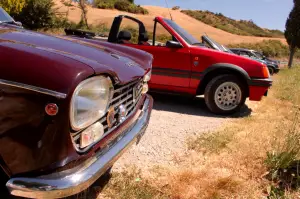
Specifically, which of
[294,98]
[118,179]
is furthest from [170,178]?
[294,98]

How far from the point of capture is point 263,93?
18.4 ft

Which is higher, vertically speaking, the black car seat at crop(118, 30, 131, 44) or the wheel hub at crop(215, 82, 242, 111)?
the black car seat at crop(118, 30, 131, 44)

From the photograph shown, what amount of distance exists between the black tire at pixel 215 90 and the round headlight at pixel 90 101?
12.5 feet

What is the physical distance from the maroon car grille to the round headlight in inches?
2.9

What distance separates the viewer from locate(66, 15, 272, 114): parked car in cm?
559

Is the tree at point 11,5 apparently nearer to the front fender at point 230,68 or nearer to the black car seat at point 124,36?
the black car seat at point 124,36

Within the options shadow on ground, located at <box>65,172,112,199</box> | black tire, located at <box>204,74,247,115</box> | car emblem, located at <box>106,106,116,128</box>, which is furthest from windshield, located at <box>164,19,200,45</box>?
car emblem, located at <box>106,106,116,128</box>

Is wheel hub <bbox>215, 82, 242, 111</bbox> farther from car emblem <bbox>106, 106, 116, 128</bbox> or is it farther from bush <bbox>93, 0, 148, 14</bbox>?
bush <bbox>93, 0, 148, 14</bbox>

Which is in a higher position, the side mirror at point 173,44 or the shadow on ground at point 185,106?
the side mirror at point 173,44

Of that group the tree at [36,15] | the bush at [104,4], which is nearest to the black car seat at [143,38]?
the tree at [36,15]

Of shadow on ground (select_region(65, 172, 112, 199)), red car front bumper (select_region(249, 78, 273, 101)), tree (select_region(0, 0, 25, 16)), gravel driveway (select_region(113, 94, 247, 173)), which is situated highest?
tree (select_region(0, 0, 25, 16))

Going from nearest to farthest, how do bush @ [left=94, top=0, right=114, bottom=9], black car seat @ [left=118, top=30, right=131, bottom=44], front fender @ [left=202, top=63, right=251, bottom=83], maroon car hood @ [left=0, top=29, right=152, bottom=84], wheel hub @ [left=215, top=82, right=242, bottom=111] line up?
maroon car hood @ [left=0, top=29, right=152, bottom=84], black car seat @ [left=118, top=30, right=131, bottom=44], front fender @ [left=202, top=63, right=251, bottom=83], wheel hub @ [left=215, top=82, right=242, bottom=111], bush @ [left=94, top=0, right=114, bottom=9]

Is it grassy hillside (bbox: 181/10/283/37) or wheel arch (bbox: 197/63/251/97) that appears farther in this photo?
grassy hillside (bbox: 181/10/283/37)

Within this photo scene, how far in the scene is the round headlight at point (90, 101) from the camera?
177 cm
